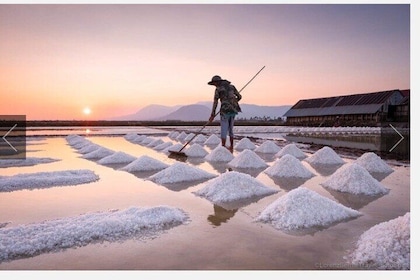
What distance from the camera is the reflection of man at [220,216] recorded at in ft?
10.9

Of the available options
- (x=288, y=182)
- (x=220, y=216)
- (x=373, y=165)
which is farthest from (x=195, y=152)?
(x=220, y=216)

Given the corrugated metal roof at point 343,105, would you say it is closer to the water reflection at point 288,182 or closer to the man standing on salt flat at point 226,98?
the man standing on salt flat at point 226,98

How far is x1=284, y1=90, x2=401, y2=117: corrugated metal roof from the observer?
98.9 ft

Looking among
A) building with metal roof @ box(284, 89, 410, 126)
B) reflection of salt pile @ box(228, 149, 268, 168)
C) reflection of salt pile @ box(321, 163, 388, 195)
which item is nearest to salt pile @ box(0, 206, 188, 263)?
reflection of salt pile @ box(321, 163, 388, 195)

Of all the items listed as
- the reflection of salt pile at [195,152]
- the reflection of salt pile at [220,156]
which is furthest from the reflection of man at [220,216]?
the reflection of salt pile at [195,152]

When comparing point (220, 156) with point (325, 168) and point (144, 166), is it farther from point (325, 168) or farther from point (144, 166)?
point (325, 168)

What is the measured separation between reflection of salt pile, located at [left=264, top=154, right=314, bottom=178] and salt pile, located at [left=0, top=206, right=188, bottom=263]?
2.96m

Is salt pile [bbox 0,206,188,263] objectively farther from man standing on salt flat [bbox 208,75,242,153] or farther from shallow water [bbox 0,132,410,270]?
man standing on salt flat [bbox 208,75,242,153]

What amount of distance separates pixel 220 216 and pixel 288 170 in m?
2.82

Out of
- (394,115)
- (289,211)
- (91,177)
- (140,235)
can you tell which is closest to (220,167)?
Result: (91,177)

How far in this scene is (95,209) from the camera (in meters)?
3.86

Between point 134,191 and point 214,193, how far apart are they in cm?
128

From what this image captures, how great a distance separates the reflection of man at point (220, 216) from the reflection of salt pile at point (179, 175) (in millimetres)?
1759

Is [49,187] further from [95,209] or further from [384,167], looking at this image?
[384,167]
